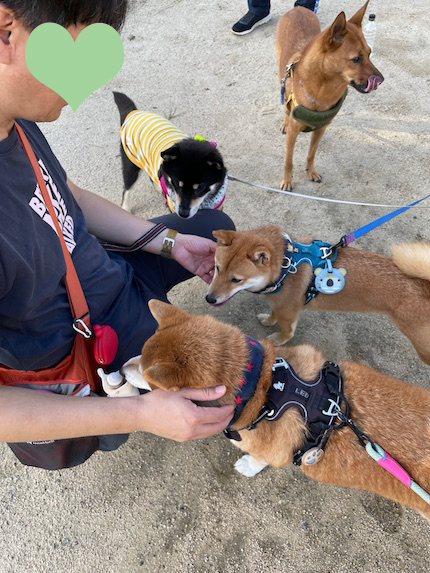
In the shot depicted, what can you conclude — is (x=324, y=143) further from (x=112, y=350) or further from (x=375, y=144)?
(x=112, y=350)

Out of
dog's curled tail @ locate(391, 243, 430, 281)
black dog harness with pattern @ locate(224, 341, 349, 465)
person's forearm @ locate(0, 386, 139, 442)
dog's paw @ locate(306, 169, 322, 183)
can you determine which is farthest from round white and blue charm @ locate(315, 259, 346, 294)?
dog's paw @ locate(306, 169, 322, 183)

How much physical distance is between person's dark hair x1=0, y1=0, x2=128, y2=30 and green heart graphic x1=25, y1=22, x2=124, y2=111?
2cm

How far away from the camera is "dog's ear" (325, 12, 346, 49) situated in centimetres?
275

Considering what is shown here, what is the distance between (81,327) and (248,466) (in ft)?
4.14

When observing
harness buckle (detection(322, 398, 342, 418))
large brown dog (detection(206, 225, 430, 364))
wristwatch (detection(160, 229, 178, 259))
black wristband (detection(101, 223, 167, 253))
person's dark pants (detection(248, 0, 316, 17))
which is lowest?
large brown dog (detection(206, 225, 430, 364))

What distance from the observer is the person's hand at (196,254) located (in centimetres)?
222

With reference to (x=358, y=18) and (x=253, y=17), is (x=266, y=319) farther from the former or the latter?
(x=253, y=17)

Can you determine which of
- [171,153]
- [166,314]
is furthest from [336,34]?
[166,314]

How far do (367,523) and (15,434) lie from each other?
6.04ft

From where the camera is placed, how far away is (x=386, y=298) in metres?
2.24

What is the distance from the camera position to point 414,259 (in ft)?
7.00

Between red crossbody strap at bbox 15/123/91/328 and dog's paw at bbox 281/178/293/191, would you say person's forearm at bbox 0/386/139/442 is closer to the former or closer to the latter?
red crossbody strap at bbox 15/123/91/328

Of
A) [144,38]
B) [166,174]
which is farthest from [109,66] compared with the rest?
[144,38]

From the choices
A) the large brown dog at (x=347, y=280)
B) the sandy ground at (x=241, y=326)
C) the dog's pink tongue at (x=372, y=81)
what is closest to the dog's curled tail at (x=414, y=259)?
the large brown dog at (x=347, y=280)
